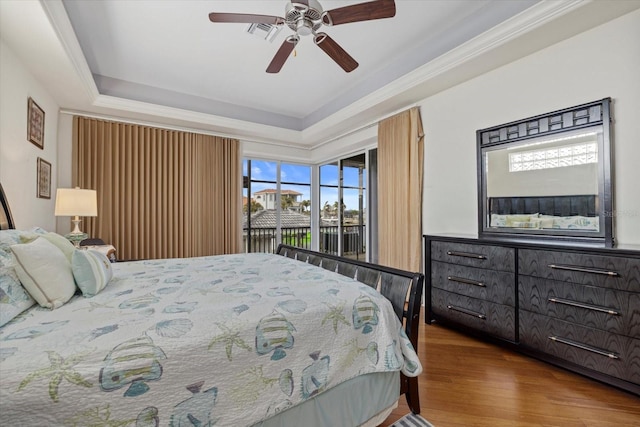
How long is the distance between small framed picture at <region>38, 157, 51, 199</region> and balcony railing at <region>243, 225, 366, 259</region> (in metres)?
2.61

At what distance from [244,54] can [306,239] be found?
11.5 ft

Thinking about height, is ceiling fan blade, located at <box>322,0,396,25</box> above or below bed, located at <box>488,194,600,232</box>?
above

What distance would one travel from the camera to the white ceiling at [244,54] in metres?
2.13

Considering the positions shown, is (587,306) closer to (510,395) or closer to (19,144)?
(510,395)

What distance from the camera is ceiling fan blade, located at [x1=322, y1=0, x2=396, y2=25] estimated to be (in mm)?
1812

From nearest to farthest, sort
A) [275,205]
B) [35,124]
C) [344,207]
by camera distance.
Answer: [35,124]
[344,207]
[275,205]

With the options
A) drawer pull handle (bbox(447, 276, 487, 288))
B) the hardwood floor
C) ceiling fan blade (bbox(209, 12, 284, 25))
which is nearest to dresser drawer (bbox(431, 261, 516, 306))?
drawer pull handle (bbox(447, 276, 487, 288))

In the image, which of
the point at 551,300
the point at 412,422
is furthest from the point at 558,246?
the point at 412,422

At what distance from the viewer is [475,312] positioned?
8.27 ft

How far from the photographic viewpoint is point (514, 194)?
2639mm

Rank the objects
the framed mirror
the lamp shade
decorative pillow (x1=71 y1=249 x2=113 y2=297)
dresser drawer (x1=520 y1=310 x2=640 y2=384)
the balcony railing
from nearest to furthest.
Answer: decorative pillow (x1=71 y1=249 x2=113 y2=297)
dresser drawer (x1=520 y1=310 x2=640 y2=384)
the framed mirror
the lamp shade
the balcony railing

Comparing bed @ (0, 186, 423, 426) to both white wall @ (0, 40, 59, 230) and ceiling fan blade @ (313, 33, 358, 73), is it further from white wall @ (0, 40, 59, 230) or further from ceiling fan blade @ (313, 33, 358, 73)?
ceiling fan blade @ (313, 33, 358, 73)

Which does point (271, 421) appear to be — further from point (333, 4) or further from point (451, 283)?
point (333, 4)

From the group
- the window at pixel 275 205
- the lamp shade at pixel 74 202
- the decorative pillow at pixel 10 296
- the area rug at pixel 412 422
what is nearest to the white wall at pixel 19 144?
the lamp shade at pixel 74 202
